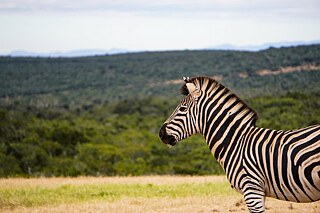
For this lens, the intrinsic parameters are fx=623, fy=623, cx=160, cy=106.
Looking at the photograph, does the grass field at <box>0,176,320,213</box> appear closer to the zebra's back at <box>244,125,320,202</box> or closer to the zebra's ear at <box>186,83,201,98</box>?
the zebra's back at <box>244,125,320,202</box>

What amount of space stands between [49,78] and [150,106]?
3833cm

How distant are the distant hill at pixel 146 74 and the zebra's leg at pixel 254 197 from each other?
57074 mm

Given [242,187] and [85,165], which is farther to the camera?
[85,165]

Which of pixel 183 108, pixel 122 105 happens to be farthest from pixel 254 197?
pixel 122 105

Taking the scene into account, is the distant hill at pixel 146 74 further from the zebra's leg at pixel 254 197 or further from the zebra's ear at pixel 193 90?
the zebra's leg at pixel 254 197

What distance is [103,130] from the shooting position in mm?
47469

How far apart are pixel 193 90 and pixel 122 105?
55.3 m

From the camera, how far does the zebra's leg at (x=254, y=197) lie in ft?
25.1

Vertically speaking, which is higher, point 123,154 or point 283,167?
point 283,167

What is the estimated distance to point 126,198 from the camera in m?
13.3

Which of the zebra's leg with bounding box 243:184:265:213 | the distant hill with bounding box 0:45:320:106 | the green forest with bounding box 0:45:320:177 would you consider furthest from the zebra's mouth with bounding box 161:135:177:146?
the distant hill with bounding box 0:45:320:106

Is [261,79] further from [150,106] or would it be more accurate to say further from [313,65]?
[150,106]

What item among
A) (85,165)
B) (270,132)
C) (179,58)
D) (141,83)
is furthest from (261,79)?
(270,132)

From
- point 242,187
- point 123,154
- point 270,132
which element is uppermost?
point 270,132
